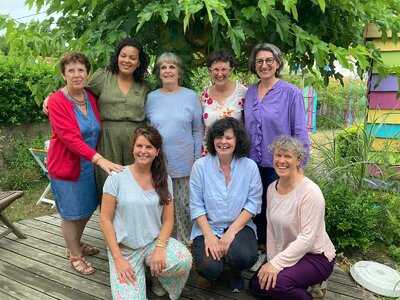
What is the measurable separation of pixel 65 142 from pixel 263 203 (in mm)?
1571

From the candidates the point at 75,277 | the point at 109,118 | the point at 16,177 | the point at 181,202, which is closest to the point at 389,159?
the point at 181,202

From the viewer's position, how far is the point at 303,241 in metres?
2.83

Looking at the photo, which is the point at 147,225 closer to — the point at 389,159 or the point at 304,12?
the point at 304,12

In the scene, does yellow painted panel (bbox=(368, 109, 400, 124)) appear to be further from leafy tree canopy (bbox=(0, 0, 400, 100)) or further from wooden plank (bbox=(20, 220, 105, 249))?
wooden plank (bbox=(20, 220, 105, 249))

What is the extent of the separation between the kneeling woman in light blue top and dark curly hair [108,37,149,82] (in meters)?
0.56

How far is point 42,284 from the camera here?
3.26 m

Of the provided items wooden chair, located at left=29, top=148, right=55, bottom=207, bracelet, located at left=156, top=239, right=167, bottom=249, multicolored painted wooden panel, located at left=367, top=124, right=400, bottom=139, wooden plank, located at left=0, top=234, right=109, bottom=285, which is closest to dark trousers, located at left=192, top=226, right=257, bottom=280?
bracelet, located at left=156, top=239, right=167, bottom=249

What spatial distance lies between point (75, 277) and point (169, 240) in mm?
873

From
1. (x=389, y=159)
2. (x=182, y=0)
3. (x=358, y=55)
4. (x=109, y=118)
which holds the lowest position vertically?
(x=389, y=159)

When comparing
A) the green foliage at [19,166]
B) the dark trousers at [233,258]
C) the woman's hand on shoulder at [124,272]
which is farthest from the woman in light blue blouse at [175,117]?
the green foliage at [19,166]

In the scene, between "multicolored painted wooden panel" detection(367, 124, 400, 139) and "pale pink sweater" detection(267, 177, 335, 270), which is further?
"multicolored painted wooden panel" detection(367, 124, 400, 139)

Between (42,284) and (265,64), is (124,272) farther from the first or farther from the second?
(265,64)

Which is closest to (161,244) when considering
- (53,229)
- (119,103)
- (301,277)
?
(301,277)

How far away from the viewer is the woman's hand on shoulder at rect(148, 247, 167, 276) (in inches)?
113
